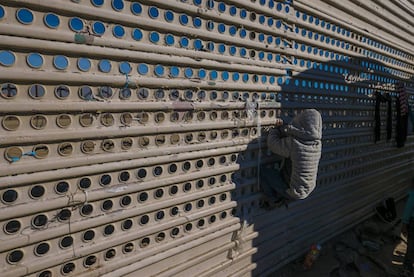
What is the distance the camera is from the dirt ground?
107 inches

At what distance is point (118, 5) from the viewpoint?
137 cm

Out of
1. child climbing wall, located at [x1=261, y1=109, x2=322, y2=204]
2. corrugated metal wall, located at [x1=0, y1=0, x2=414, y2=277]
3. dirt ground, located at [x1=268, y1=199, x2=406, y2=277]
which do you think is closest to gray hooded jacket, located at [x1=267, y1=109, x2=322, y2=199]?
child climbing wall, located at [x1=261, y1=109, x2=322, y2=204]

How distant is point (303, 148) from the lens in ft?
6.07

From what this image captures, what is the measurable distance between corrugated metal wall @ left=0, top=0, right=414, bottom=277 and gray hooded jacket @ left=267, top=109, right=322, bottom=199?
298mm

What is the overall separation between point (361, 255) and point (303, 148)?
2.12 m

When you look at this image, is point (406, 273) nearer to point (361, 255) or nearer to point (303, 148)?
point (361, 255)

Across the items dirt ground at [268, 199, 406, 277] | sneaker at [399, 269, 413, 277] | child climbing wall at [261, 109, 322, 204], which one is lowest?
sneaker at [399, 269, 413, 277]

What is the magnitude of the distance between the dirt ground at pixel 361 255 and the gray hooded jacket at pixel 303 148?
1.12m

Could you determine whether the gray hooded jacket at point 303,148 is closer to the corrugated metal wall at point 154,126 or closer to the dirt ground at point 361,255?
the corrugated metal wall at point 154,126

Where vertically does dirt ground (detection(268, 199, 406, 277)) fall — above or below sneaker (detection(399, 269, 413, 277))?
above

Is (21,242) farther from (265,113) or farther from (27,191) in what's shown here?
(265,113)

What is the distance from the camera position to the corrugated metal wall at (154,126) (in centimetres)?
118

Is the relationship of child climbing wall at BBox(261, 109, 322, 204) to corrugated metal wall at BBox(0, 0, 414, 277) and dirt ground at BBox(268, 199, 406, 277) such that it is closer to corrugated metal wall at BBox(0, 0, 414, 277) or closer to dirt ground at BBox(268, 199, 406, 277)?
corrugated metal wall at BBox(0, 0, 414, 277)

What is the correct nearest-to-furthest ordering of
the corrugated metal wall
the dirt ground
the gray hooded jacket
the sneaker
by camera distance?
the corrugated metal wall → the gray hooded jacket → the dirt ground → the sneaker
